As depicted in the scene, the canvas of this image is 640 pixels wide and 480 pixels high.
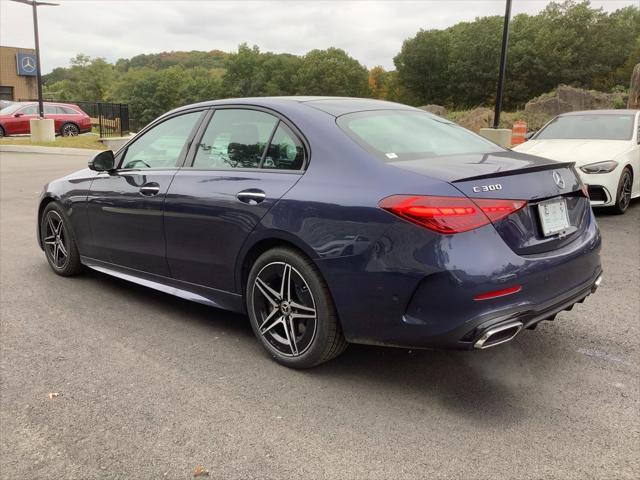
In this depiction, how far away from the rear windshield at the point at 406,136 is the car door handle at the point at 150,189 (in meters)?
1.49

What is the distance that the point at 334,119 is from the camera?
11.6 feet

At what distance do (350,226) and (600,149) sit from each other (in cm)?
626

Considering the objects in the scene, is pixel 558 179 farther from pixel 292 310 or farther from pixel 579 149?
pixel 579 149

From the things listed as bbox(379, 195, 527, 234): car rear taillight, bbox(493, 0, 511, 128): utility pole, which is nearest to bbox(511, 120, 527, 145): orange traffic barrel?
bbox(493, 0, 511, 128): utility pole

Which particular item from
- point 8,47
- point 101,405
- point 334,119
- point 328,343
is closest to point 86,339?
point 101,405

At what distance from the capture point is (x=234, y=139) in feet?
13.0

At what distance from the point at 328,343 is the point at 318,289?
0.31 m

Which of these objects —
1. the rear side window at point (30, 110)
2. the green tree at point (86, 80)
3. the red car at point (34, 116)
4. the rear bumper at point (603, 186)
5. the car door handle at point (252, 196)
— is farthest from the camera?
the green tree at point (86, 80)

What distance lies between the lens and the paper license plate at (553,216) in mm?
3062

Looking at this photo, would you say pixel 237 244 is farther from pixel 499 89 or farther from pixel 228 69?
pixel 228 69

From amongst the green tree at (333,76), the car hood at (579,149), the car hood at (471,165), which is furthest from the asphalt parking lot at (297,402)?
the green tree at (333,76)

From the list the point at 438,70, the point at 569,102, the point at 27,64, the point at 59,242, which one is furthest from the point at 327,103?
the point at 438,70

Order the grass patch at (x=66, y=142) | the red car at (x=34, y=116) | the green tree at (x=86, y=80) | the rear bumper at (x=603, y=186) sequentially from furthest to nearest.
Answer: the green tree at (x=86, y=80) → the red car at (x=34, y=116) → the grass patch at (x=66, y=142) → the rear bumper at (x=603, y=186)

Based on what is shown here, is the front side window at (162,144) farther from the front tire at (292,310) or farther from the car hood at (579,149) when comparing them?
the car hood at (579,149)
